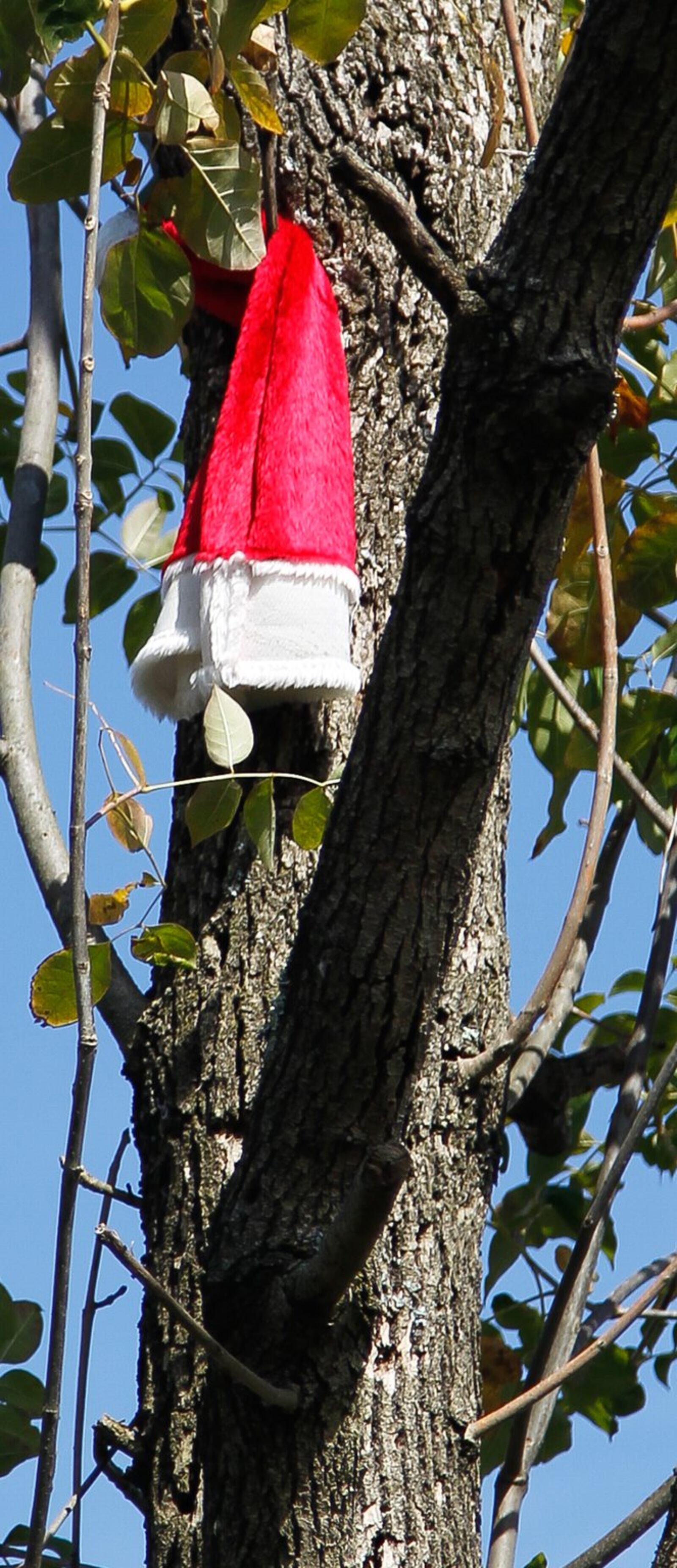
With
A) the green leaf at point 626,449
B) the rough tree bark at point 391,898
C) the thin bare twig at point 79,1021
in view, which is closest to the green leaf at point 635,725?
the green leaf at point 626,449

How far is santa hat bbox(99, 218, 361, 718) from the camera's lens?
1262 millimetres

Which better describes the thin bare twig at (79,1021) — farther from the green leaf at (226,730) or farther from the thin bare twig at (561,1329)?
the thin bare twig at (561,1329)

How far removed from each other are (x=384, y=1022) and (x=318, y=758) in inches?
13.7

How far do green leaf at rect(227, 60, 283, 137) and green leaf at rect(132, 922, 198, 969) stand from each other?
630mm

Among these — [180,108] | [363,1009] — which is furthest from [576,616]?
[363,1009]

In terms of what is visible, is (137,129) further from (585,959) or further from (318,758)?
(585,959)

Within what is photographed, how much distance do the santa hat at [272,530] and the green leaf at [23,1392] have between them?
61 cm

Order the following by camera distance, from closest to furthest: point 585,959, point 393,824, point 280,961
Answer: point 393,824 → point 280,961 → point 585,959

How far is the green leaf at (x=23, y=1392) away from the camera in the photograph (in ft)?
4.62

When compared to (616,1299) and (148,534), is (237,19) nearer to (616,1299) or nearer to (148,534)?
(148,534)

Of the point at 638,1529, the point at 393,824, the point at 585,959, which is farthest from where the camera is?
the point at 585,959

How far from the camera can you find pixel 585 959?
1.45 metres

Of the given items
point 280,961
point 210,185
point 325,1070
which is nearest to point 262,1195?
point 325,1070

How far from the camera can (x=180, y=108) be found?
3.96ft
